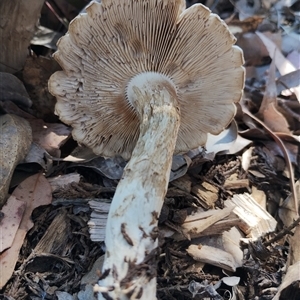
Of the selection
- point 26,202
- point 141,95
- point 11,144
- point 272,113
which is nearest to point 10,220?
point 26,202

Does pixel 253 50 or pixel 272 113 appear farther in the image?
pixel 253 50

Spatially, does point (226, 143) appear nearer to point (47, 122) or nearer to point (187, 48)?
point (187, 48)

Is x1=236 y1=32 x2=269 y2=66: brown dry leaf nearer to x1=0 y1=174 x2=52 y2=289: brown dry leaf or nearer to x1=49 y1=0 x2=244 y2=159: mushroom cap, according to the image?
x1=49 y1=0 x2=244 y2=159: mushroom cap

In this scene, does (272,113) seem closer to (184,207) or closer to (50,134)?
(184,207)

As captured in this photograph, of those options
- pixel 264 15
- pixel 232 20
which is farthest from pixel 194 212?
pixel 264 15

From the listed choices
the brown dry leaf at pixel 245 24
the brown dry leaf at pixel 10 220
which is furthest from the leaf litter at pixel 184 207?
the brown dry leaf at pixel 245 24

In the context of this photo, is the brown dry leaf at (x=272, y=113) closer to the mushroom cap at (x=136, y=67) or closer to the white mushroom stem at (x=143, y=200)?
the mushroom cap at (x=136, y=67)
